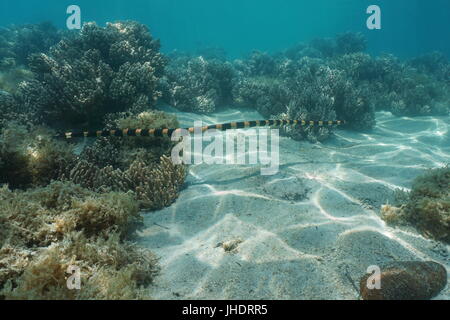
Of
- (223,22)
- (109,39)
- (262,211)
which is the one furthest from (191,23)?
(262,211)

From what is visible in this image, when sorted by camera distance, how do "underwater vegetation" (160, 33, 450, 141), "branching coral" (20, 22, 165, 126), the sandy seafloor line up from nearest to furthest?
the sandy seafloor, "branching coral" (20, 22, 165, 126), "underwater vegetation" (160, 33, 450, 141)

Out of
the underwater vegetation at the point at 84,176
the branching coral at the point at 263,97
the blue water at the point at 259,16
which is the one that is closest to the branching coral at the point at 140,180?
the underwater vegetation at the point at 84,176

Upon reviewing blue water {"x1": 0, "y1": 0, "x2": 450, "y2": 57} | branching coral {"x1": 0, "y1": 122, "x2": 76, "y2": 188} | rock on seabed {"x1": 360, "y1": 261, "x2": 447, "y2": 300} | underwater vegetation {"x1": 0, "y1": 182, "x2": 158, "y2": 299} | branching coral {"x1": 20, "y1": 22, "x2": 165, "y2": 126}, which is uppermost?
blue water {"x1": 0, "y1": 0, "x2": 450, "y2": 57}

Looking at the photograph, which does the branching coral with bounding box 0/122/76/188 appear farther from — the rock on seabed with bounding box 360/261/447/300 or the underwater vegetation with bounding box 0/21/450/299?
the rock on seabed with bounding box 360/261/447/300

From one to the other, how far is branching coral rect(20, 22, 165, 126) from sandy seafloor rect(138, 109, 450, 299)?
9.83ft


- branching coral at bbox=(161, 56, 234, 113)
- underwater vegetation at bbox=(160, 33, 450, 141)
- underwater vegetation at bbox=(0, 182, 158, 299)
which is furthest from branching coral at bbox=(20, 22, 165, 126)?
underwater vegetation at bbox=(0, 182, 158, 299)

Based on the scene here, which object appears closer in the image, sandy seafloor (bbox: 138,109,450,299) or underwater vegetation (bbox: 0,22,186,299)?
underwater vegetation (bbox: 0,22,186,299)

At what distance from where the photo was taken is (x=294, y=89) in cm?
1012

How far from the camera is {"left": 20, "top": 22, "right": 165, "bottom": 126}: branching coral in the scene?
666cm

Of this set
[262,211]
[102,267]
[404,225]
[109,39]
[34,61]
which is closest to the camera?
[102,267]

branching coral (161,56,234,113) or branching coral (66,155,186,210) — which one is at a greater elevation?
branching coral (161,56,234,113)

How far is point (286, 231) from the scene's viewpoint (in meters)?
3.95
